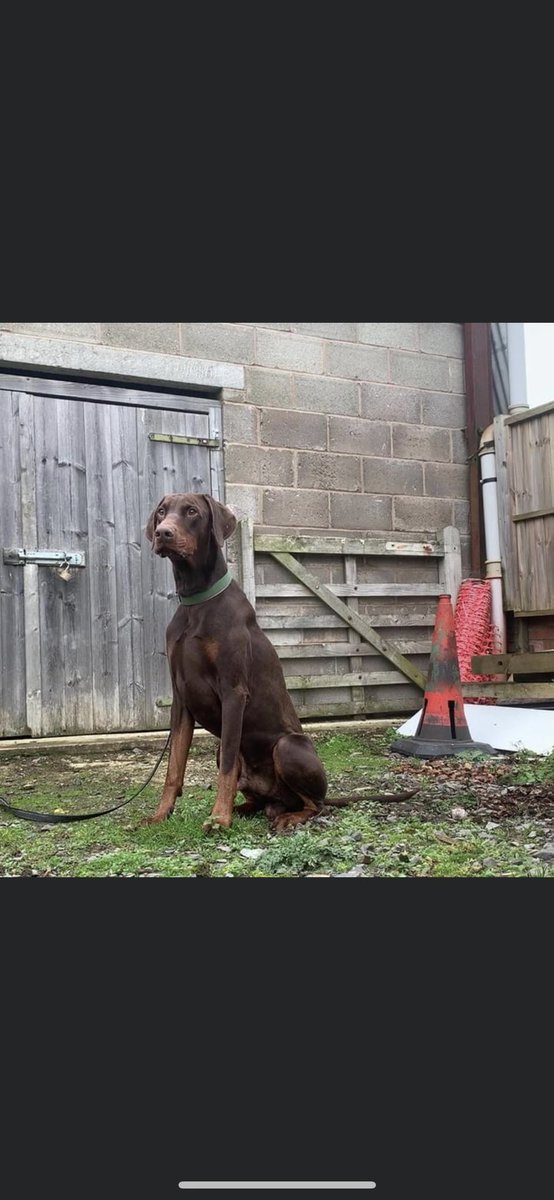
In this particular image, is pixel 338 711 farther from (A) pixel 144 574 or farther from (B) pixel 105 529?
(B) pixel 105 529

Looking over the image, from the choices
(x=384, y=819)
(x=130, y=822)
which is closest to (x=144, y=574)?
(x=130, y=822)

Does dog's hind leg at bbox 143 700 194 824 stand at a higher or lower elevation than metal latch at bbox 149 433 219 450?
lower

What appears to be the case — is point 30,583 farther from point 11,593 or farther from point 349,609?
point 349,609

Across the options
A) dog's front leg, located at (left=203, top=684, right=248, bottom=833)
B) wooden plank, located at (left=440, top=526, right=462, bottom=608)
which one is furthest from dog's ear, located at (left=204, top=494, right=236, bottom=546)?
wooden plank, located at (left=440, top=526, right=462, bottom=608)

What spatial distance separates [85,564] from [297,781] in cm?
309

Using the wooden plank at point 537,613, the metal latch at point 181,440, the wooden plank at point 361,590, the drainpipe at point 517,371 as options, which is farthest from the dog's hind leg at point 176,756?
the drainpipe at point 517,371

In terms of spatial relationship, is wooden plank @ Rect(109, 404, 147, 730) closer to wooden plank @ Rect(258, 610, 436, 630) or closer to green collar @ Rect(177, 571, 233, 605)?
wooden plank @ Rect(258, 610, 436, 630)

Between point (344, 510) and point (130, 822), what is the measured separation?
13.2ft

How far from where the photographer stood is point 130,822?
3646 millimetres

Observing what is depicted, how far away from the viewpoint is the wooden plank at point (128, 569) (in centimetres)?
612

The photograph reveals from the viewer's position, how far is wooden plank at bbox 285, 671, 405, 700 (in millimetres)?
6711

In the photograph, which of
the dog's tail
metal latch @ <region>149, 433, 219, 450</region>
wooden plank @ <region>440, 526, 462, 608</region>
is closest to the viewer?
the dog's tail
